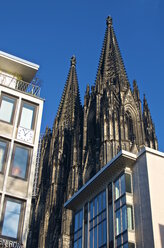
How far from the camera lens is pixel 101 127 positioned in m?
47.8

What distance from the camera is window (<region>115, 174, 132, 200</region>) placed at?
20719mm

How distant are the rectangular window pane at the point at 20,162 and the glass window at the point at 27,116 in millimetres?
1330

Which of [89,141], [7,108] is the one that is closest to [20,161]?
[7,108]

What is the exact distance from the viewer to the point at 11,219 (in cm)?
1541

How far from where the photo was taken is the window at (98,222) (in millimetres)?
21469

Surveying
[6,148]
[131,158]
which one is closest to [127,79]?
[131,158]

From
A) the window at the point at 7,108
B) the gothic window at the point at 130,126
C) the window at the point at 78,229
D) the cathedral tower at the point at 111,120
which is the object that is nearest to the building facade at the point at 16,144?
the window at the point at 7,108

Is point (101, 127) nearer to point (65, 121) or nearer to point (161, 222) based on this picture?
point (65, 121)

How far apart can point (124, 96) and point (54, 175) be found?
45.0ft

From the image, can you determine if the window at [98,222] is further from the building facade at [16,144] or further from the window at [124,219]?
the building facade at [16,144]

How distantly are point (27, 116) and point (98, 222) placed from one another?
24.6 feet

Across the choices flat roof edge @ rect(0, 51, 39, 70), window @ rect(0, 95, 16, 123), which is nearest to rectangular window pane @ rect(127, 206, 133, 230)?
window @ rect(0, 95, 16, 123)

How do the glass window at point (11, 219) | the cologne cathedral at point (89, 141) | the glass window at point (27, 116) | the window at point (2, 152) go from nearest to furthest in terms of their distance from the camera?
the glass window at point (11, 219) → the window at point (2, 152) → the glass window at point (27, 116) → the cologne cathedral at point (89, 141)

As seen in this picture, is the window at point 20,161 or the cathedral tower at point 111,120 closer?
the window at point 20,161
